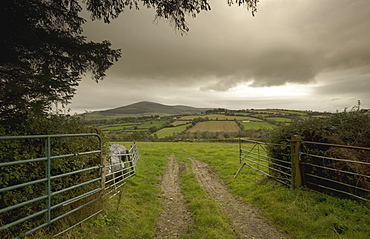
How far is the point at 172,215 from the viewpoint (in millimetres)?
5688

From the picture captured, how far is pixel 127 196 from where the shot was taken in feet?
22.5

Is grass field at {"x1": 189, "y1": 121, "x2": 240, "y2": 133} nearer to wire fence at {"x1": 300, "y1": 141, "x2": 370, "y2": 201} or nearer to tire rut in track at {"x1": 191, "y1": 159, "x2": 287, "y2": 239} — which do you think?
tire rut in track at {"x1": 191, "y1": 159, "x2": 287, "y2": 239}

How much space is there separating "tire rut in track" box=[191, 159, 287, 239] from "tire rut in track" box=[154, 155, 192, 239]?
1.16m

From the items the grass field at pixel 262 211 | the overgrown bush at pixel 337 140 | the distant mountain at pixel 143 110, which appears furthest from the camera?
the distant mountain at pixel 143 110

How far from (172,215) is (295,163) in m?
4.34

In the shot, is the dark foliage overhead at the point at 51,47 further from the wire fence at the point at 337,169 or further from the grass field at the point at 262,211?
the wire fence at the point at 337,169

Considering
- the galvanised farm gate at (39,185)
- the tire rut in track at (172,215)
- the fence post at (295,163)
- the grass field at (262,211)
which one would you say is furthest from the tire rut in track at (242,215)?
the galvanised farm gate at (39,185)

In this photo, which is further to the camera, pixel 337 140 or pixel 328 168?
pixel 337 140

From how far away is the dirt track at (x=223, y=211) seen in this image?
15.0 feet

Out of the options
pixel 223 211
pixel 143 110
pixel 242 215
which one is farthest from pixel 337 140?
pixel 143 110

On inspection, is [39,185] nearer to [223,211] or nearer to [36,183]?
[36,183]

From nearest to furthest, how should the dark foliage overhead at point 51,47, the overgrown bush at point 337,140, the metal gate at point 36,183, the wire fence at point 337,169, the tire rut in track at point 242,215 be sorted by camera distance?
1. the metal gate at point 36,183
2. the dark foliage overhead at point 51,47
3. the tire rut in track at point 242,215
4. the wire fence at point 337,169
5. the overgrown bush at point 337,140

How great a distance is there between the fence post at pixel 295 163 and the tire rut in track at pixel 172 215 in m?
3.70

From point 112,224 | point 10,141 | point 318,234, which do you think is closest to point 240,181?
point 318,234
